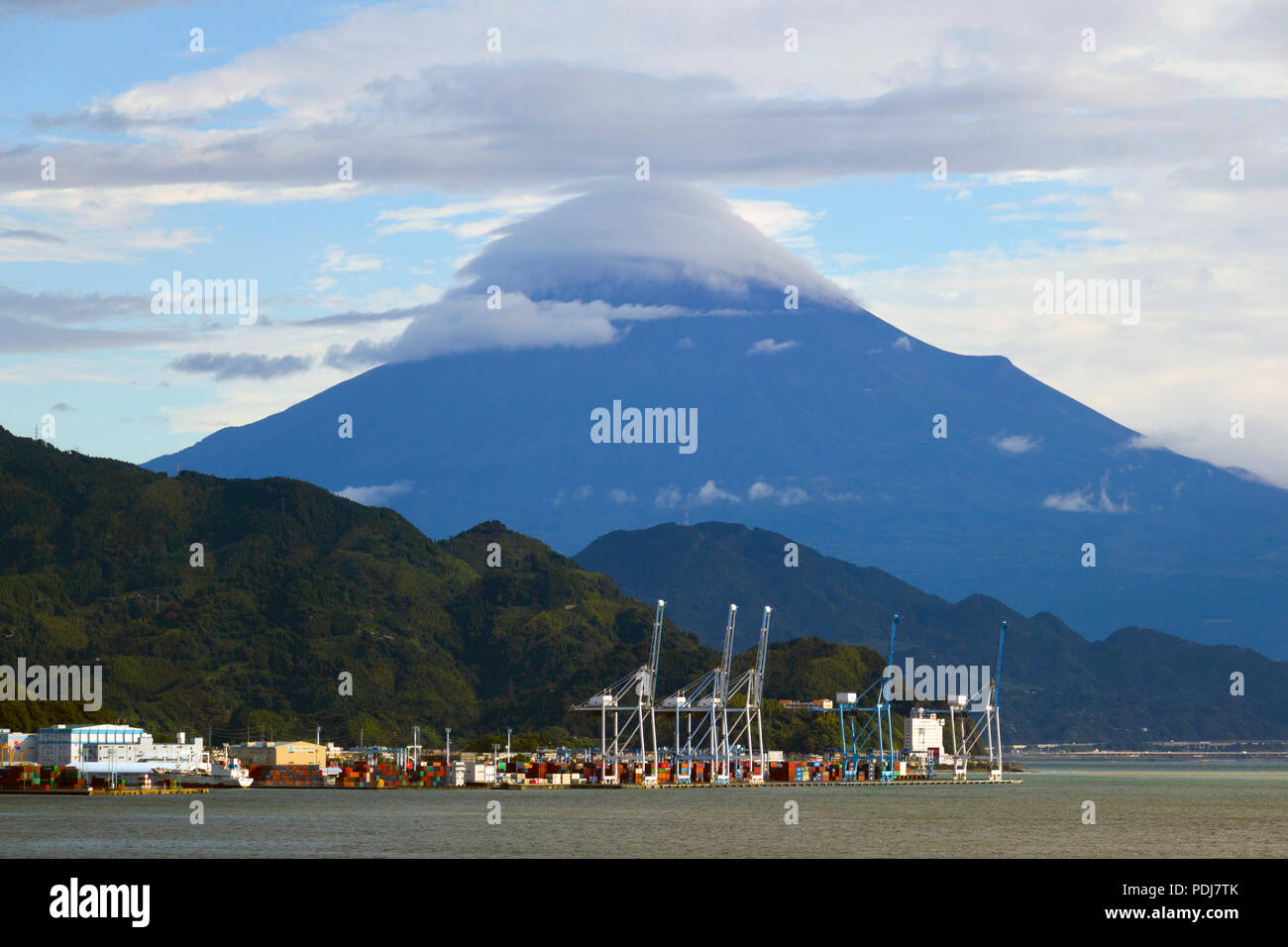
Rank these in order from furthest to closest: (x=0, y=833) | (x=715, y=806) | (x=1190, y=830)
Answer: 1. (x=715, y=806)
2. (x=1190, y=830)
3. (x=0, y=833)
